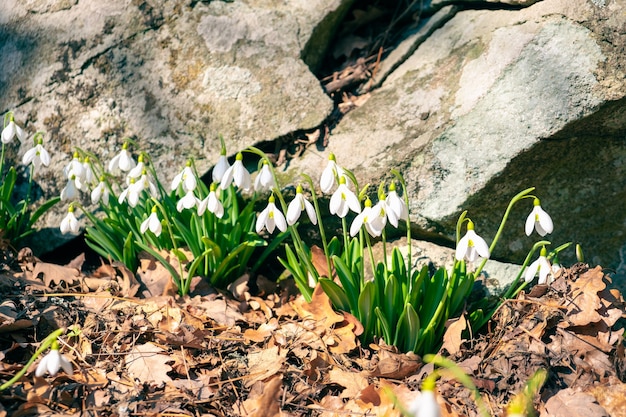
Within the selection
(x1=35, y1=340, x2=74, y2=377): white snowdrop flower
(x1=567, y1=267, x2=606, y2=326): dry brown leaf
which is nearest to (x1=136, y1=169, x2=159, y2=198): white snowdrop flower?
(x1=35, y1=340, x2=74, y2=377): white snowdrop flower

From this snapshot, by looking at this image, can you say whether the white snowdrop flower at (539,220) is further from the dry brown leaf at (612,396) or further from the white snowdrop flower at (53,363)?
the white snowdrop flower at (53,363)

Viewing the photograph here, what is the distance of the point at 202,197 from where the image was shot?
2918mm

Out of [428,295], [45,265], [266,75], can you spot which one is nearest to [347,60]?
[266,75]

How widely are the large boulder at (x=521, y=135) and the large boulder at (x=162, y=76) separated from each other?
46 cm

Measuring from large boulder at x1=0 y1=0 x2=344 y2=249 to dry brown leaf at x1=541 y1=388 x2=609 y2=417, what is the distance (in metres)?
1.74

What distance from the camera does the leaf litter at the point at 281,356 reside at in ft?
6.90

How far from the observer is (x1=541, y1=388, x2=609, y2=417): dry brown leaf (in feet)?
6.63

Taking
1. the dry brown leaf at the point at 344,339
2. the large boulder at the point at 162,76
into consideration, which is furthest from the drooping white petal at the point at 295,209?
the large boulder at the point at 162,76

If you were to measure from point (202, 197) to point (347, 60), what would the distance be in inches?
54.9

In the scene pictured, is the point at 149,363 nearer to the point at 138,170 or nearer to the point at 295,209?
the point at 295,209

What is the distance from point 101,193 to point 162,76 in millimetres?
783

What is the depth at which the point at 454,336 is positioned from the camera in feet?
8.06

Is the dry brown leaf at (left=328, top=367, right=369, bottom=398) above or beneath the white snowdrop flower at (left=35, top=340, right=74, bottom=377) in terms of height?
beneath

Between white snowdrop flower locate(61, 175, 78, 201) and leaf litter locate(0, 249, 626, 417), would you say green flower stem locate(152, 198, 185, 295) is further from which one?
white snowdrop flower locate(61, 175, 78, 201)
